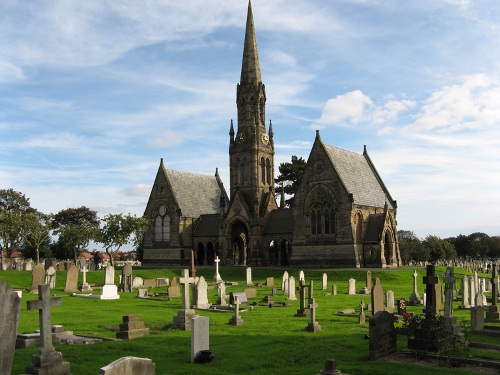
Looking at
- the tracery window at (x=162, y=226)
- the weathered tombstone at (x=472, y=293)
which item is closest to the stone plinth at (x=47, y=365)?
the weathered tombstone at (x=472, y=293)

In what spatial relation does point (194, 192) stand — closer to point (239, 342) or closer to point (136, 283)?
point (136, 283)

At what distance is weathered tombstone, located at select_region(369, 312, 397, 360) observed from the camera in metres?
12.3

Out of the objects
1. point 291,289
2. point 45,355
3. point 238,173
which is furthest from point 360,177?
point 45,355

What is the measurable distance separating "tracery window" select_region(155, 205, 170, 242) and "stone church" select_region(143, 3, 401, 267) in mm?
123

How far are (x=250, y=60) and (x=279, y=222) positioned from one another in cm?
1961

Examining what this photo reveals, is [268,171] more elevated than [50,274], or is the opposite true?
[268,171]

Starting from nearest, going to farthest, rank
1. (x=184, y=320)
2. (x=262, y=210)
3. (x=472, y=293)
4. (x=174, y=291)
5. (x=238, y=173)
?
(x=184, y=320)
(x=472, y=293)
(x=174, y=291)
(x=262, y=210)
(x=238, y=173)

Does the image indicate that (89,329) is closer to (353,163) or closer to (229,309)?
Result: (229,309)

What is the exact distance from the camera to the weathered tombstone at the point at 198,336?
12109mm

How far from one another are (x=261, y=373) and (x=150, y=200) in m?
56.7

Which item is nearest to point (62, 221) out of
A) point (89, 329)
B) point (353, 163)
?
point (353, 163)

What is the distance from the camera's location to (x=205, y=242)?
205ft

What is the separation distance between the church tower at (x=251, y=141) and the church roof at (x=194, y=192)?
7092 mm

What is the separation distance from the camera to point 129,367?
7188mm
